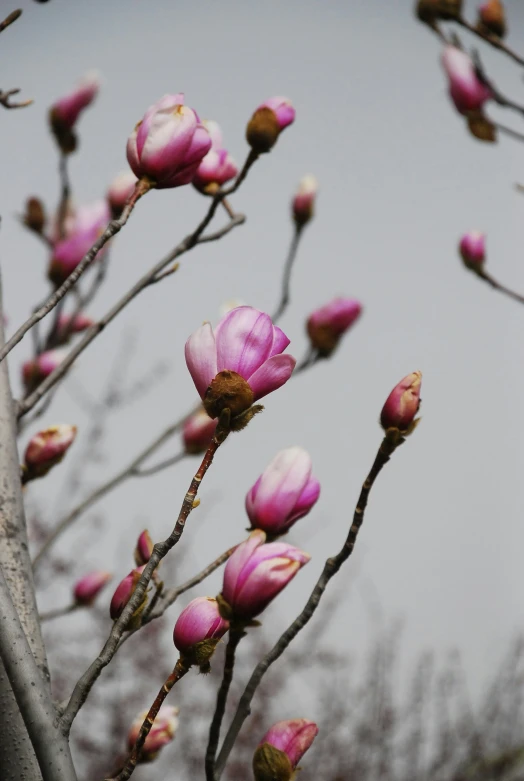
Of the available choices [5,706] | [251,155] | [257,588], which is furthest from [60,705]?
[251,155]

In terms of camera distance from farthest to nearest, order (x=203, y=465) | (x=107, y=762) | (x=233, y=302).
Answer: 1. (x=107, y=762)
2. (x=233, y=302)
3. (x=203, y=465)

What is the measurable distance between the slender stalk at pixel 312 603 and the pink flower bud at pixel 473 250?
3.69ft

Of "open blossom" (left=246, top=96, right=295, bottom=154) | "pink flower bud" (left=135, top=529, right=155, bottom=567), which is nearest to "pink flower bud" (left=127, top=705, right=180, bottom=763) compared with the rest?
"pink flower bud" (left=135, top=529, right=155, bottom=567)

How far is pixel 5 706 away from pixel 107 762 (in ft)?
10.9

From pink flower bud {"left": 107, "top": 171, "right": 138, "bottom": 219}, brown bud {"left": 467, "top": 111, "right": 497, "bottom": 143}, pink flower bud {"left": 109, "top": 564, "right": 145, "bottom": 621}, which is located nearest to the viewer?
pink flower bud {"left": 109, "top": 564, "right": 145, "bottom": 621}

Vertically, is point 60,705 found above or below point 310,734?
above

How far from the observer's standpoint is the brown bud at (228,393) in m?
0.63

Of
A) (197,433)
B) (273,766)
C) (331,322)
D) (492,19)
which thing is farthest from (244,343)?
(492,19)

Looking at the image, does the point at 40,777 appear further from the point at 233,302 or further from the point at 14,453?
the point at 233,302

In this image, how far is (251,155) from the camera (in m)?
1.03

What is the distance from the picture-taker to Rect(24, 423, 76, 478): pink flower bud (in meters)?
1.03

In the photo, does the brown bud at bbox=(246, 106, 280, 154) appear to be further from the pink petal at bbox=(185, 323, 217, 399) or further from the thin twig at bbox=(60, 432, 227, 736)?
the thin twig at bbox=(60, 432, 227, 736)

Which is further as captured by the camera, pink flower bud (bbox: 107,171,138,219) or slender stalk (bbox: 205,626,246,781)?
pink flower bud (bbox: 107,171,138,219)

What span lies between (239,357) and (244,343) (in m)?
0.01
